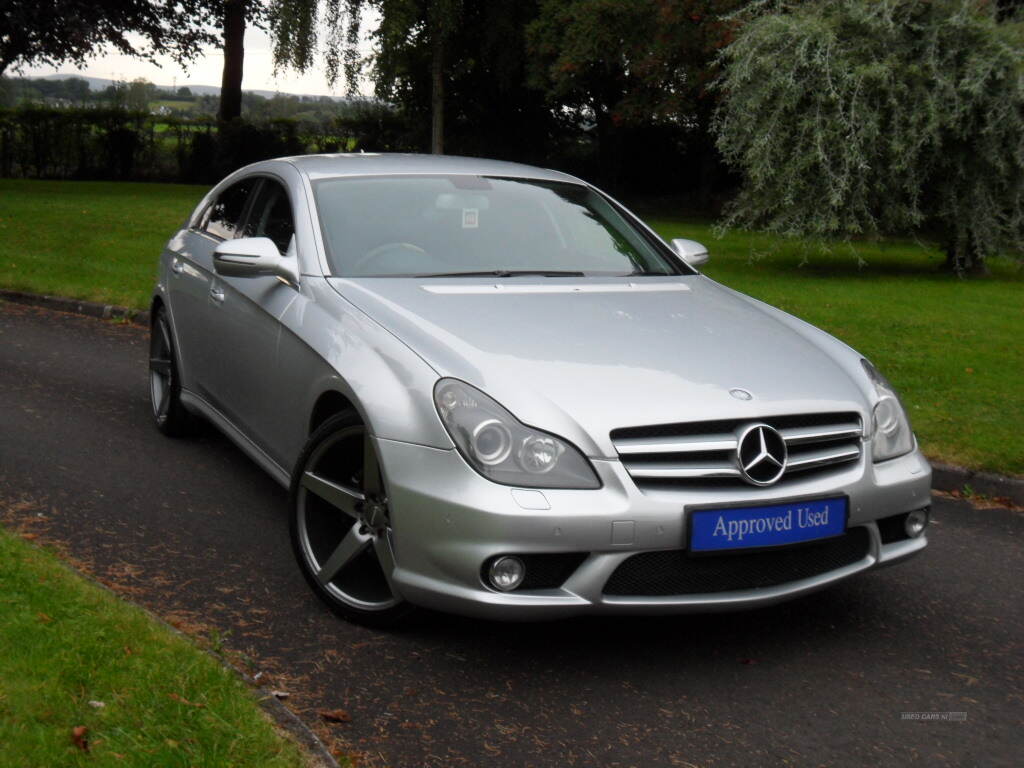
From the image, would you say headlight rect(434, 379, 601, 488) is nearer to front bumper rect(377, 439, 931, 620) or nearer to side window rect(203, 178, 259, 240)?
front bumper rect(377, 439, 931, 620)

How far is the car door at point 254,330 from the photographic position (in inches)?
201

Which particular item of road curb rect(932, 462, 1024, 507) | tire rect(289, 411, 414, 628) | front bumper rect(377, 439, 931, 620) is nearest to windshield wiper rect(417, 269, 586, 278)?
tire rect(289, 411, 414, 628)

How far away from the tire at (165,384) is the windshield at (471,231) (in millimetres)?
1745

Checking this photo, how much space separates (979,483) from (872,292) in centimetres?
825

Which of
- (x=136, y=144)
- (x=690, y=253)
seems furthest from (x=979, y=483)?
(x=136, y=144)

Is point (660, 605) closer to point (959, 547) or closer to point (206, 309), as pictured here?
point (959, 547)

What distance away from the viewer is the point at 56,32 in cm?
2834

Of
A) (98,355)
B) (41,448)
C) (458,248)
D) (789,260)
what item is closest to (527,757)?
(458,248)

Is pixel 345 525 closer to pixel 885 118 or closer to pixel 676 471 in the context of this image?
pixel 676 471

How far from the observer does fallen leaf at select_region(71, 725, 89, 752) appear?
3146 millimetres

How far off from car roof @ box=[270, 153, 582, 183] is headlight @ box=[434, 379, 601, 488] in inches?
84.6

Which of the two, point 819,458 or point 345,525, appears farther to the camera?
point 345,525

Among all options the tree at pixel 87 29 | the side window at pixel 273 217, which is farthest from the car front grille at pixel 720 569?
the tree at pixel 87 29

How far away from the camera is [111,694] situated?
3.43 metres
